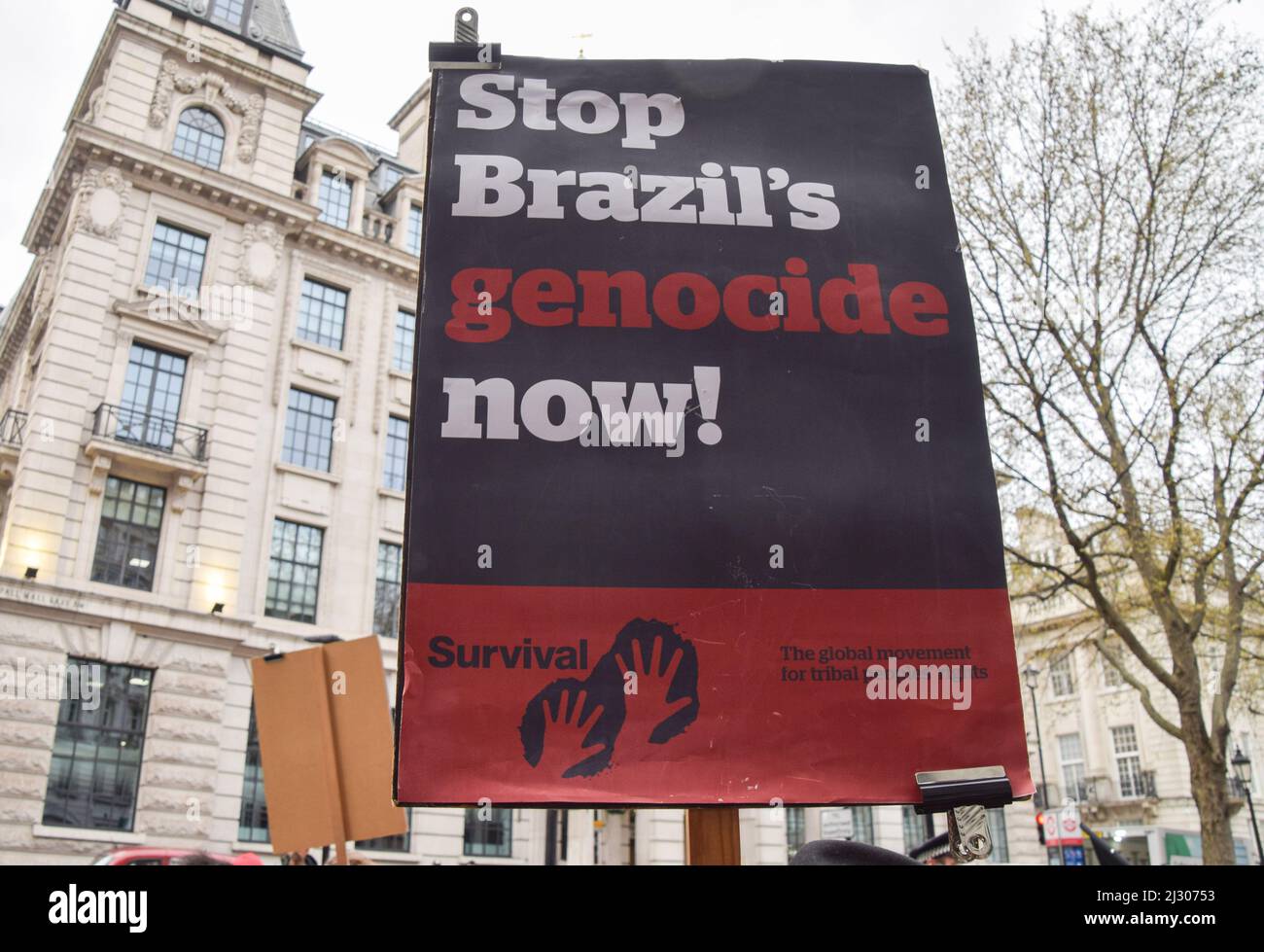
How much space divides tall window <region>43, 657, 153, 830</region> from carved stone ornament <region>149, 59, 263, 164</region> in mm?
13737

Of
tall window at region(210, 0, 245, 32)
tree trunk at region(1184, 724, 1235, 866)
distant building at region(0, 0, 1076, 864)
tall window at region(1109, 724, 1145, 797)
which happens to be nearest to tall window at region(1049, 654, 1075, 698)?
tall window at region(1109, 724, 1145, 797)

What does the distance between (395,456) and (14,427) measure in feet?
29.9

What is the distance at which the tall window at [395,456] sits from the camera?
27062 millimetres

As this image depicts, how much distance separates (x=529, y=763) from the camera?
2193mm

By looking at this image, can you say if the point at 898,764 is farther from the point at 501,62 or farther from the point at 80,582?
the point at 80,582

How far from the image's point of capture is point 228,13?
27.7 meters

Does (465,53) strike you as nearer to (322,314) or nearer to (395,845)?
(395,845)

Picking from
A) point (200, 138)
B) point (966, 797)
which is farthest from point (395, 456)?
point (966, 797)

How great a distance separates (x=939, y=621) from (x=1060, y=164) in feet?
55.4

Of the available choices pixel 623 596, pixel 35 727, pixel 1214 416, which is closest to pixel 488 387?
pixel 623 596

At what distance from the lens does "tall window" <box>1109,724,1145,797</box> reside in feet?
157

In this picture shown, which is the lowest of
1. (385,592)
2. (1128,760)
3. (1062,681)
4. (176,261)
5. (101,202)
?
(1128,760)

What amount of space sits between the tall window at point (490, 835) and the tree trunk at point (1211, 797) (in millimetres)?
15767

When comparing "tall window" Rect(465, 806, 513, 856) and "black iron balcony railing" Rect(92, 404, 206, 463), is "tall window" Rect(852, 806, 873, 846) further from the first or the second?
"black iron balcony railing" Rect(92, 404, 206, 463)
